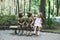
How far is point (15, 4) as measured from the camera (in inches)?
1246

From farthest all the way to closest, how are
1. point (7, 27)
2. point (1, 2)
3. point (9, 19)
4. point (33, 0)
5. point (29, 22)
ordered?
point (33, 0)
point (1, 2)
point (9, 19)
point (7, 27)
point (29, 22)

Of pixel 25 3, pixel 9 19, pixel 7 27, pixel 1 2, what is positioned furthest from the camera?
pixel 25 3

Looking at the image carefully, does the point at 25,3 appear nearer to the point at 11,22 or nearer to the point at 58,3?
the point at 58,3

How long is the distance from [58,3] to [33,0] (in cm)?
417

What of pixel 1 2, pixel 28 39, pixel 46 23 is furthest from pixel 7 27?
pixel 1 2

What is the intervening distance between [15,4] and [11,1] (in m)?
2.15

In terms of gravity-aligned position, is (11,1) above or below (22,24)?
above

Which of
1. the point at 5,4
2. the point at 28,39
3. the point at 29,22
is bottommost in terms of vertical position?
the point at 28,39

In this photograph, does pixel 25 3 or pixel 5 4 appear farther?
pixel 25 3

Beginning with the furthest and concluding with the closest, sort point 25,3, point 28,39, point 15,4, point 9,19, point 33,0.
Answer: point 33,0
point 25,3
point 15,4
point 9,19
point 28,39

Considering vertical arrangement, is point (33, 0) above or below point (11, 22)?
above

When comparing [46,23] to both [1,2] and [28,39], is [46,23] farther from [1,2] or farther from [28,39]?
[1,2]

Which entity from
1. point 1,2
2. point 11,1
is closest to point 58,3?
point 11,1

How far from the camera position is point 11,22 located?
68.0 ft
